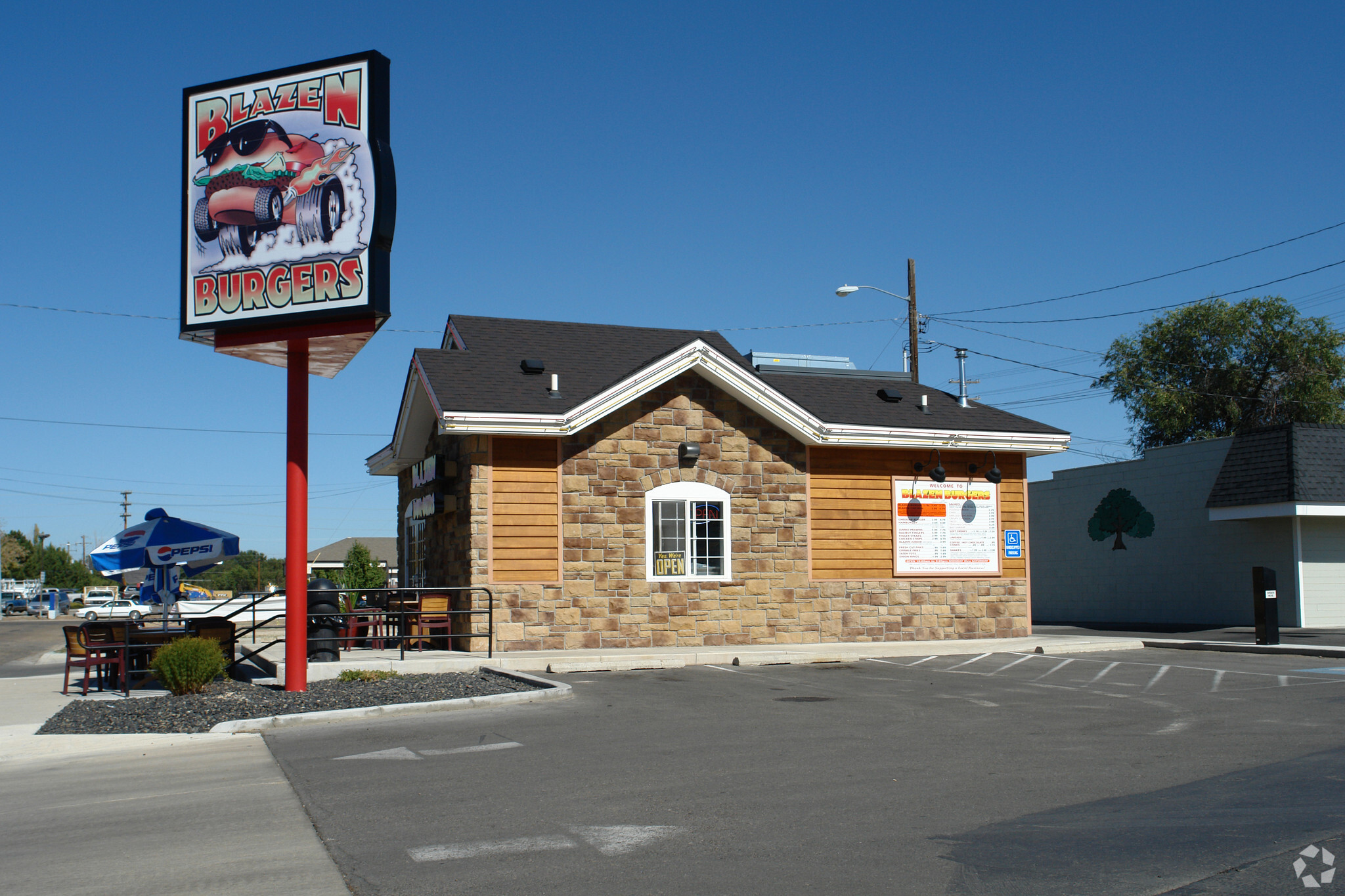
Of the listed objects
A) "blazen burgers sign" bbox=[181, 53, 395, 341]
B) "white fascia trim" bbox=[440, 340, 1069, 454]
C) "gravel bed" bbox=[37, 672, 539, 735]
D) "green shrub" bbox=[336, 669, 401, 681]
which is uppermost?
"blazen burgers sign" bbox=[181, 53, 395, 341]

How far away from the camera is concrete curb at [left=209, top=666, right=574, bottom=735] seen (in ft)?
35.6

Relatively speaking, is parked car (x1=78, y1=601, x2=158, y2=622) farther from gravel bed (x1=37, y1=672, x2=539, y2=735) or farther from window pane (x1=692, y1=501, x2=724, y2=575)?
gravel bed (x1=37, y1=672, x2=539, y2=735)

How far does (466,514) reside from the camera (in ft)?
58.8

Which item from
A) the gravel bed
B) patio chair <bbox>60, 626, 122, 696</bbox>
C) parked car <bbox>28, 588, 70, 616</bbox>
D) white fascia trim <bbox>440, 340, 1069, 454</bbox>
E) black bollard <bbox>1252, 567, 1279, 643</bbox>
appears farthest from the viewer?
parked car <bbox>28, 588, 70, 616</bbox>

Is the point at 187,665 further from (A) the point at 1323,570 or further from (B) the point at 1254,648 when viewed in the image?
(A) the point at 1323,570

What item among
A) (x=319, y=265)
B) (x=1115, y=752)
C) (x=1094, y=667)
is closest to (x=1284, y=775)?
(x=1115, y=752)

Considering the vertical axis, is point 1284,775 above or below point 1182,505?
below

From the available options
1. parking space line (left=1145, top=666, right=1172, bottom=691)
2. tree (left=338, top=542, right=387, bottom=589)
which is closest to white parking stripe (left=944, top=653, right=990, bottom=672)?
parking space line (left=1145, top=666, right=1172, bottom=691)

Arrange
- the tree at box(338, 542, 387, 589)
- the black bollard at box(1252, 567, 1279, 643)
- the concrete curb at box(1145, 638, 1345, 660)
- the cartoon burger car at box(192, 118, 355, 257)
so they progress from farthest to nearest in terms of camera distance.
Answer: the tree at box(338, 542, 387, 589) → the black bollard at box(1252, 567, 1279, 643) → the concrete curb at box(1145, 638, 1345, 660) → the cartoon burger car at box(192, 118, 355, 257)

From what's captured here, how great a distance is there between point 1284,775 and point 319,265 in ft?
35.3

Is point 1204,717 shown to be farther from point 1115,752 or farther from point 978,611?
point 978,611

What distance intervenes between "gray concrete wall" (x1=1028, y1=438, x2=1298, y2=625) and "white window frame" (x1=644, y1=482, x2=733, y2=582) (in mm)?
14122

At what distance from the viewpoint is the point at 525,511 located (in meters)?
17.9

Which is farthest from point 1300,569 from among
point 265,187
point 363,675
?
point 265,187
